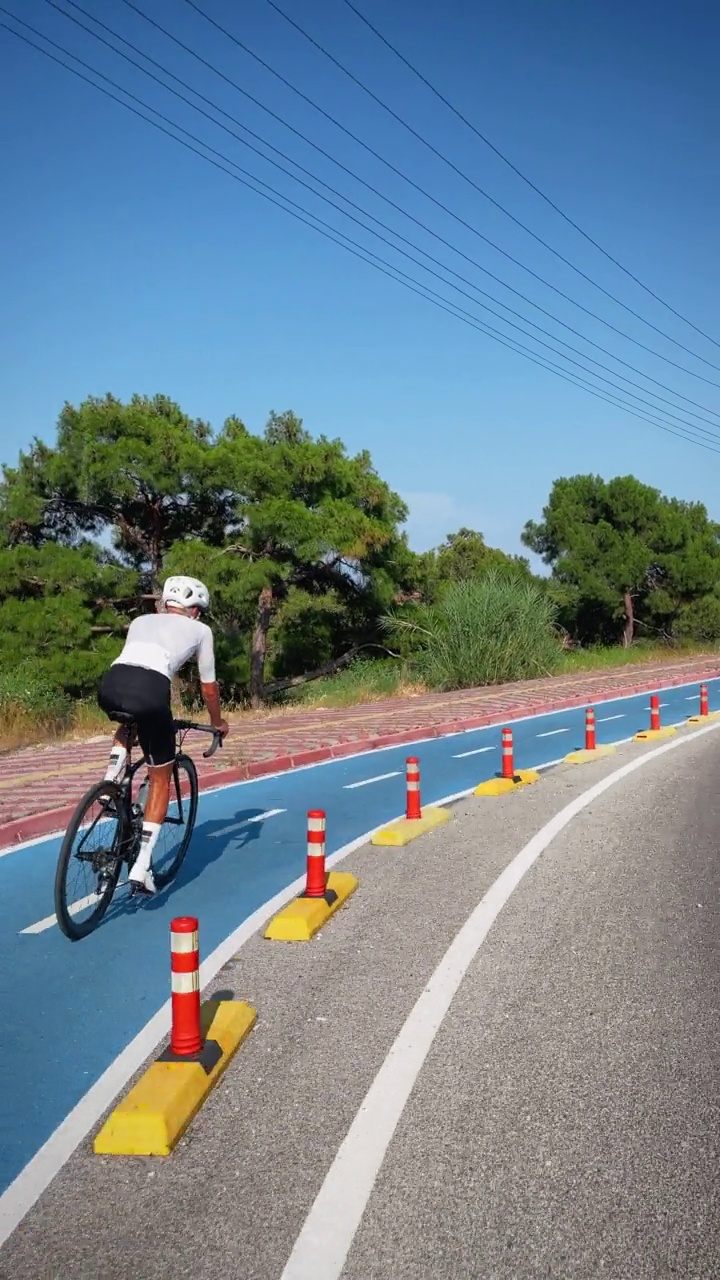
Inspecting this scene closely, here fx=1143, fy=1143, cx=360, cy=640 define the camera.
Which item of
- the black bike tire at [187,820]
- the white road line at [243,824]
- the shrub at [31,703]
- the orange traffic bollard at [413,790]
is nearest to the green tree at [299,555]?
the shrub at [31,703]

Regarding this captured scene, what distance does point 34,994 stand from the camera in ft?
17.5

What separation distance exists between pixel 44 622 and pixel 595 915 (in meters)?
18.8

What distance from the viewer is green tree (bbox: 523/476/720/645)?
1730 inches

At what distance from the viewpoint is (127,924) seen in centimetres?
657

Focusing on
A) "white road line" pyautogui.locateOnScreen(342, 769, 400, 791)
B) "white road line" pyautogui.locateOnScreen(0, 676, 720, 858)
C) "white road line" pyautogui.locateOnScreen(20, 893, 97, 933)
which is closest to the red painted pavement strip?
"white road line" pyautogui.locateOnScreen(0, 676, 720, 858)

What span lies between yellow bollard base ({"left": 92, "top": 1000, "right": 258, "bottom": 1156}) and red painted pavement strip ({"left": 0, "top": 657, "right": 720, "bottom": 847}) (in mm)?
4942

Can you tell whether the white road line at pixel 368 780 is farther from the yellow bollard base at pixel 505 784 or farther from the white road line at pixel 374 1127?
the white road line at pixel 374 1127

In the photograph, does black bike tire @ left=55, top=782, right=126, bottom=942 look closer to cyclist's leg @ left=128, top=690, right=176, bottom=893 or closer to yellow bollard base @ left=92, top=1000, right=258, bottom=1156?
cyclist's leg @ left=128, top=690, right=176, bottom=893

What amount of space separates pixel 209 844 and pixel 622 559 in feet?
122

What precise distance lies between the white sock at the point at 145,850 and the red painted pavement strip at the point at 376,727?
285 cm

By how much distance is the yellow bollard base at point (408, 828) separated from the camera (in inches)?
348

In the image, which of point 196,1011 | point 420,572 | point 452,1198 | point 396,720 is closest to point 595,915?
point 196,1011

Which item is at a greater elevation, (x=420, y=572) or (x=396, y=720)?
(x=420, y=572)

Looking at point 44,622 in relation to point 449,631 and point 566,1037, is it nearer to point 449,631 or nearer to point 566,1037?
point 449,631
